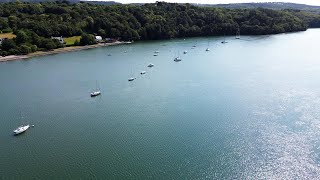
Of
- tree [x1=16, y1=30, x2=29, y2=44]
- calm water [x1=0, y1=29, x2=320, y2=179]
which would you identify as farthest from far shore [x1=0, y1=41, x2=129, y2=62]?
calm water [x1=0, y1=29, x2=320, y2=179]

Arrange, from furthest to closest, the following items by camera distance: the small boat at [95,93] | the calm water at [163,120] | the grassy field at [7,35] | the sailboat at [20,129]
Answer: the grassy field at [7,35], the small boat at [95,93], the sailboat at [20,129], the calm water at [163,120]

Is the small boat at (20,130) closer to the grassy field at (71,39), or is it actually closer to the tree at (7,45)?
the tree at (7,45)

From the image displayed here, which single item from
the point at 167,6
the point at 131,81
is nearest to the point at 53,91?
the point at 131,81

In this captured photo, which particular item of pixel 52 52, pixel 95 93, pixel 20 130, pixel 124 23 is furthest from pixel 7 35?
pixel 20 130

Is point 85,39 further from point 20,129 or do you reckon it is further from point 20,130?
point 20,130

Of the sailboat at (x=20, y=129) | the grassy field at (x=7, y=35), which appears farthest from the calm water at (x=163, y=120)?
the grassy field at (x=7, y=35)

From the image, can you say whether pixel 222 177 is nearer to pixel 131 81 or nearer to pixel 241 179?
pixel 241 179
